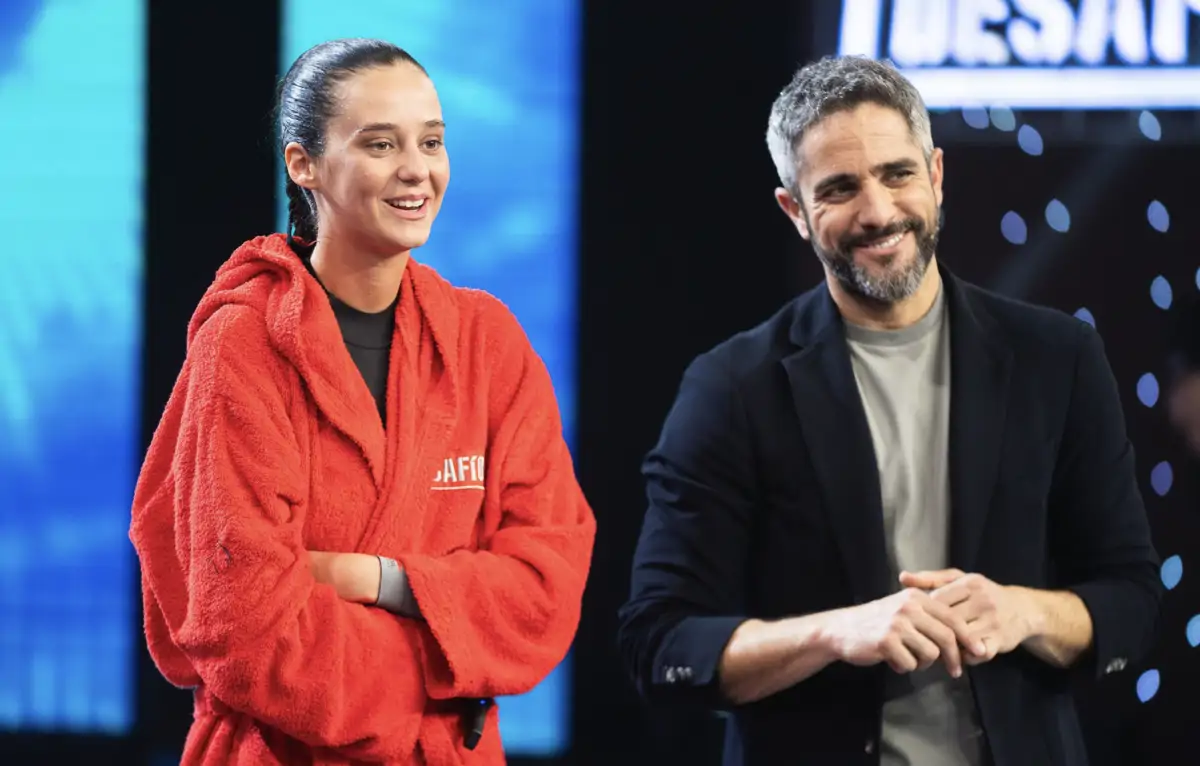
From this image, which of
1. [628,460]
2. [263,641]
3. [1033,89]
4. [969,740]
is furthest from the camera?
[628,460]

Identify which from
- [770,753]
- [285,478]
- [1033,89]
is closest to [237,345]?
[285,478]

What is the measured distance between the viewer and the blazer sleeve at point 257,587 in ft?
4.94

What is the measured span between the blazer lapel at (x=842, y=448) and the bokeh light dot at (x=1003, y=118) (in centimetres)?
127

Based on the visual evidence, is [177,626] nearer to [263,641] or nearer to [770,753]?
[263,641]

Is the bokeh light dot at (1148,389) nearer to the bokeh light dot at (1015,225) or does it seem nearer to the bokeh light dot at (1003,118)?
the bokeh light dot at (1015,225)

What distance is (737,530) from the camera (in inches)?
69.8

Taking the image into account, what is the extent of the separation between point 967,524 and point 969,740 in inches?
9.7

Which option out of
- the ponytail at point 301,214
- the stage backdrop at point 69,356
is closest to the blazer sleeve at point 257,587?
the ponytail at point 301,214

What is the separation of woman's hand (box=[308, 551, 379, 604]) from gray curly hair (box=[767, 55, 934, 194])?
2.32 ft

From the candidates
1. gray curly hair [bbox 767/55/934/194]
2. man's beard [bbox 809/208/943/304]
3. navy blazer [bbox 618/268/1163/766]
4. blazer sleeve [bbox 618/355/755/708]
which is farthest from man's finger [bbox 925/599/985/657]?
gray curly hair [bbox 767/55/934/194]

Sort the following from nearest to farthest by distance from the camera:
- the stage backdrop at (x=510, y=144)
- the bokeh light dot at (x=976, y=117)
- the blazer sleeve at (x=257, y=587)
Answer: the blazer sleeve at (x=257, y=587)
the bokeh light dot at (x=976, y=117)
the stage backdrop at (x=510, y=144)

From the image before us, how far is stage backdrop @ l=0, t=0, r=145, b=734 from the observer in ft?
10.5

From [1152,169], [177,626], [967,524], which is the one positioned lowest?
[177,626]

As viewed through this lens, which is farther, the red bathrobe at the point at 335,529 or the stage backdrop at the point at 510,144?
the stage backdrop at the point at 510,144
